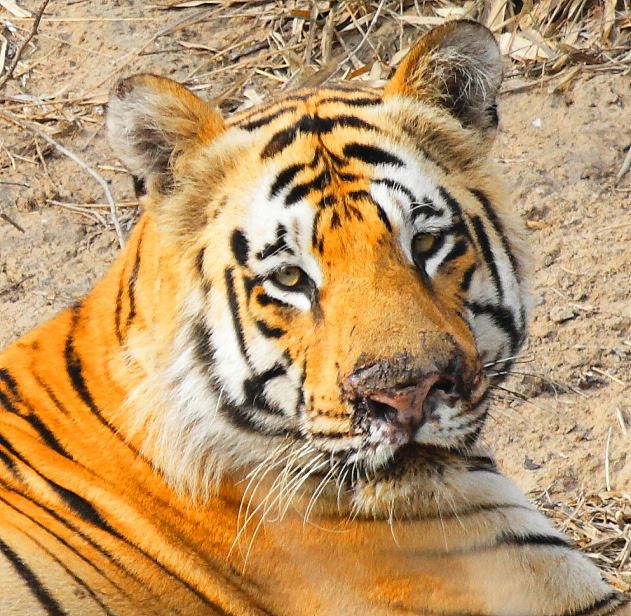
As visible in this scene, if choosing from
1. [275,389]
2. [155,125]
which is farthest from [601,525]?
[155,125]

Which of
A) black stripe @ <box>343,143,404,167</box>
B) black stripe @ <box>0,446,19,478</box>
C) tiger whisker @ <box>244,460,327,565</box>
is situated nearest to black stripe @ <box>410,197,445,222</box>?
black stripe @ <box>343,143,404,167</box>

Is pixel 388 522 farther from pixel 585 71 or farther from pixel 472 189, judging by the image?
pixel 585 71

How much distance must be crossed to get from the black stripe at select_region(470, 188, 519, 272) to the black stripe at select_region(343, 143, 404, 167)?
228 millimetres

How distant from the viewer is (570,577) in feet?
8.93

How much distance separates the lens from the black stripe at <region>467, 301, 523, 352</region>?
8.45 ft

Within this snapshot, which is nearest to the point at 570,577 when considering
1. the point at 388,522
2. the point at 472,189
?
the point at 388,522

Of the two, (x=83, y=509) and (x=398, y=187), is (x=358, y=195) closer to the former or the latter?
(x=398, y=187)

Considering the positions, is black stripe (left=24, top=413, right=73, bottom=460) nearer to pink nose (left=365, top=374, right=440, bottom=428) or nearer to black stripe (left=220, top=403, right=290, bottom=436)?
black stripe (left=220, top=403, right=290, bottom=436)

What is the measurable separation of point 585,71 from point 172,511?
339 cm

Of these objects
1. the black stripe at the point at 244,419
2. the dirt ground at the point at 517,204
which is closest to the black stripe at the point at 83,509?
the black stripe at the point at 244,419

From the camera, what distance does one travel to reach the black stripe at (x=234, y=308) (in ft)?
8.32

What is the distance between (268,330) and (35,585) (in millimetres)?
722

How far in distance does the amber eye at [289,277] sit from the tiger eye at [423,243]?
248mm

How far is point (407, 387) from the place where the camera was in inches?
87.4
